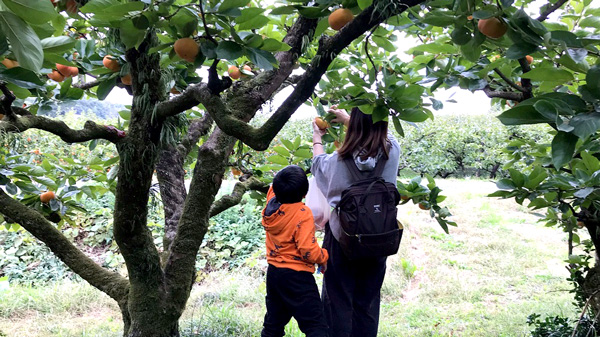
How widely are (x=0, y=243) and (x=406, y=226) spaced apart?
545 cm

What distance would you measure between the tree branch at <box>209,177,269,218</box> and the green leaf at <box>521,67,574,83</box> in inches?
60.3

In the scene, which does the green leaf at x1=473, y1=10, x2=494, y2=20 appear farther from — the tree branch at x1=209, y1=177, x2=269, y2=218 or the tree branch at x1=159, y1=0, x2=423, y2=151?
the tree branch at x1=209, y1=177, x2=269, y2=218

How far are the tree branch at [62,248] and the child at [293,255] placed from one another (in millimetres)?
703

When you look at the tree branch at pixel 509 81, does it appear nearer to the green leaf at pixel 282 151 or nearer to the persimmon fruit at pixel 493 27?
the persimmon fruit at pixel 493 27

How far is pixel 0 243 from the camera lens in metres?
5.41

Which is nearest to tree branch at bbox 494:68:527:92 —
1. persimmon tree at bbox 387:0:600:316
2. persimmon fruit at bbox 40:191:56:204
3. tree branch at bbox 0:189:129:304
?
persimmon tree at bbox 387:0:600:316

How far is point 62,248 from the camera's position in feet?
5.87

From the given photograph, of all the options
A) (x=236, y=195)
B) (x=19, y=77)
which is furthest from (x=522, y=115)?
(x=236, y=195)

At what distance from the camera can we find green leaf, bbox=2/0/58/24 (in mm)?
546

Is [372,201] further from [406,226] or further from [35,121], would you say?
[406,226]

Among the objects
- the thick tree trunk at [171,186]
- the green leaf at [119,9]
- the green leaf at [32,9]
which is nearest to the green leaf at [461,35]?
the green leaf at [119,9]

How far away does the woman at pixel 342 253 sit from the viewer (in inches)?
72.7

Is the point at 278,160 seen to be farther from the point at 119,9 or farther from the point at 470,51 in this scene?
the point at 119,9

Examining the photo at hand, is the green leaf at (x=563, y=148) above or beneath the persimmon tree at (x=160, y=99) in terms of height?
beneath
